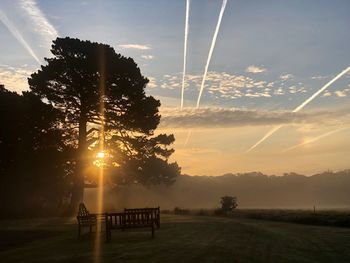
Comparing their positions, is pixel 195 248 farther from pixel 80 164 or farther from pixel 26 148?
pixel 26 148

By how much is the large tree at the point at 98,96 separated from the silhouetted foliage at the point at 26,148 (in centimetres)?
164

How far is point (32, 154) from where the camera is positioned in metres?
43.8

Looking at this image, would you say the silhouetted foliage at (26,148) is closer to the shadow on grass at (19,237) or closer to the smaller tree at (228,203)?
the smaller tree at (228,203)

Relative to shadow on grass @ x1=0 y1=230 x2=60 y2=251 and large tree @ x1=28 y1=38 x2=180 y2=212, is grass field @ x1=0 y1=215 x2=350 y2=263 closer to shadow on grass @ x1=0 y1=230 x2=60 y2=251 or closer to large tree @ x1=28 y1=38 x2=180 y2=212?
shadow on grass @ x1=0 y1=230 x2=60 y2=251

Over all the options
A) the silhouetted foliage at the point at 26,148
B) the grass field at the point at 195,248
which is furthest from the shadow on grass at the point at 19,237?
the silhouetted foliage at the point at 26,148

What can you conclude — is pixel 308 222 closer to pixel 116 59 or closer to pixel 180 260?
pixel 180 260

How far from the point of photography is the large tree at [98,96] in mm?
44375

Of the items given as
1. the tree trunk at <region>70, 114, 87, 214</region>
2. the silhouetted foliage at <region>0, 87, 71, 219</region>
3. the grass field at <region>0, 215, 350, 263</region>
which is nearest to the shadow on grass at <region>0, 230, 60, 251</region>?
the grass field at <region>0, 215, 350, 263</region>

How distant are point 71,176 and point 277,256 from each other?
1470 inches

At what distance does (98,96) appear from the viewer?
146 ft

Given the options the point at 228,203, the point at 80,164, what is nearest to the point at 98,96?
the point at 80,164

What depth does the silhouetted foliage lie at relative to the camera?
43.8m

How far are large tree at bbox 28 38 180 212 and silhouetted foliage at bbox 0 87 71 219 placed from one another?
164 centimetres

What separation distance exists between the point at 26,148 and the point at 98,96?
8.82 metres
